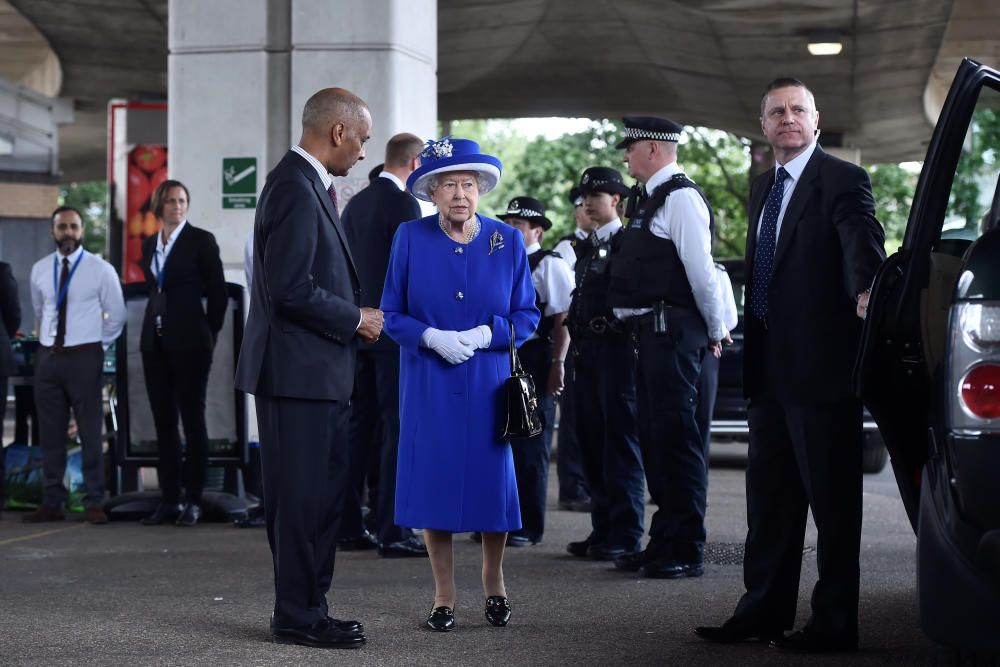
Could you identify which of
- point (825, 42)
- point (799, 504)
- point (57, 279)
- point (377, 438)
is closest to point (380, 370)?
point (377, 438)

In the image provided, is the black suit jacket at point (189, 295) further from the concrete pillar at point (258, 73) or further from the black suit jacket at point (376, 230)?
the concrete pillar at point (258, 73)

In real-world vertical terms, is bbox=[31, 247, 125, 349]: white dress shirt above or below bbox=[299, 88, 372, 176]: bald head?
below

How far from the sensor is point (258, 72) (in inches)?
481

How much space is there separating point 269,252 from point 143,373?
517 centimetres

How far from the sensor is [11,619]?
6.25 metres

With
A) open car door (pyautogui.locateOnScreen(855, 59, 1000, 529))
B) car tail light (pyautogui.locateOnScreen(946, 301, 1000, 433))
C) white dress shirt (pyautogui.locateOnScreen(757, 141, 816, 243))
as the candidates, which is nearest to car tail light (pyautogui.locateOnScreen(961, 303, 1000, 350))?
car tail light (pyautogui.locateOnScreen(946, 301, 1000, 433))

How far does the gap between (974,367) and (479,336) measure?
8.91 feet

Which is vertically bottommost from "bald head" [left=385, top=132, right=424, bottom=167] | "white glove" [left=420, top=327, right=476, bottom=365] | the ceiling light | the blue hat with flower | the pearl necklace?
"white glove" [left=420, top=327, right=476, bottom=365]

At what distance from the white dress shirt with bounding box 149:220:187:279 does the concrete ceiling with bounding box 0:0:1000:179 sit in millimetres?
7659

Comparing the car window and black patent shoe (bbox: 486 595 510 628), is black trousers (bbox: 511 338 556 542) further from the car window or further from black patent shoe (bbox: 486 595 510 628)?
the car window

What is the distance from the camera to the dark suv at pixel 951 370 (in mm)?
3742

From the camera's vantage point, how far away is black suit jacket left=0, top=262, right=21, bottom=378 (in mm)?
10469

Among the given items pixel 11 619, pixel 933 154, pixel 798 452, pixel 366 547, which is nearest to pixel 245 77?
pixel 366 547

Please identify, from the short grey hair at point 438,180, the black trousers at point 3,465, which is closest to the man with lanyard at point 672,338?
the short grey hair at point 438,180
